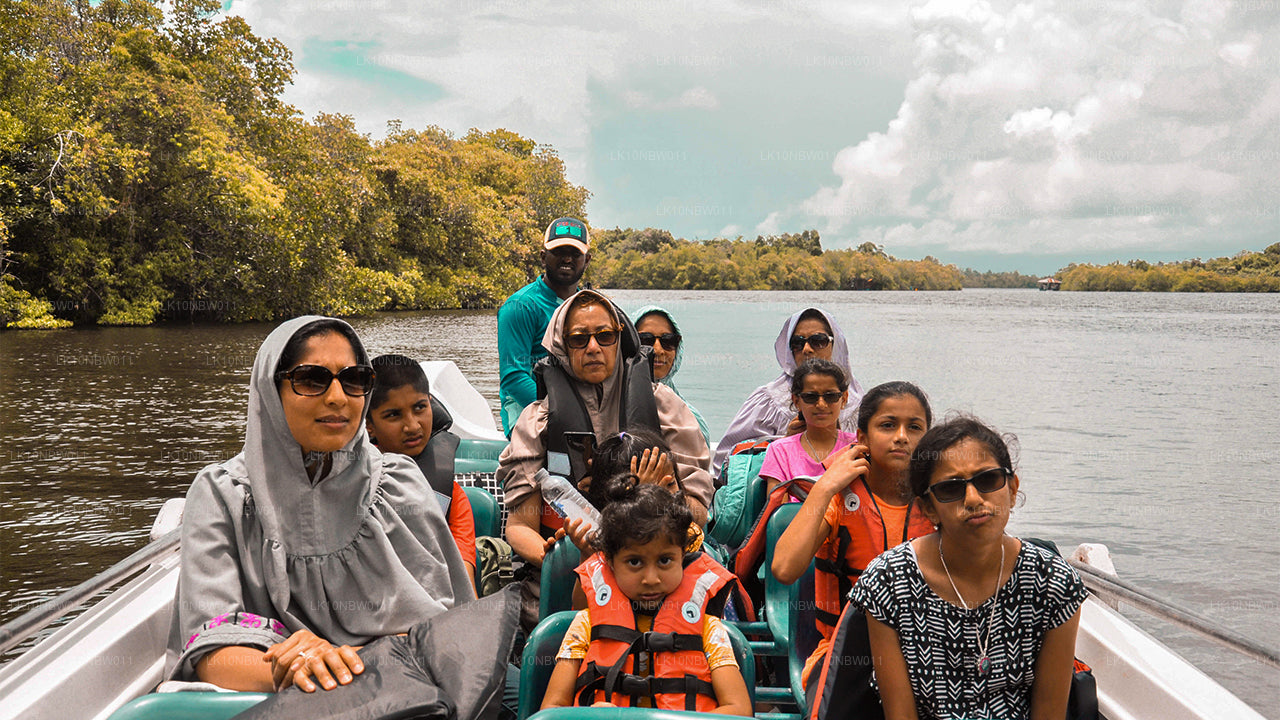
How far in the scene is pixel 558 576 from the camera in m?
2.28

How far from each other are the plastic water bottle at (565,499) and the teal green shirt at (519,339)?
948mm

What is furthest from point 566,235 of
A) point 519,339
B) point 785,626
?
point 785,626

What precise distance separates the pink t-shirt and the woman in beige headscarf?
214mm

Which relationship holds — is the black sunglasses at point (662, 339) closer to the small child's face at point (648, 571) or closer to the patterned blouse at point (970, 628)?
the small child's face at point (648, 571)

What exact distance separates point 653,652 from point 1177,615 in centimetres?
118

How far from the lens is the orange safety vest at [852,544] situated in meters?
2.12

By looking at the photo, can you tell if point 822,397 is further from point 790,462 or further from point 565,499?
point 565,499

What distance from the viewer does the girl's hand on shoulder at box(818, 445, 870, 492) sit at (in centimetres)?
204

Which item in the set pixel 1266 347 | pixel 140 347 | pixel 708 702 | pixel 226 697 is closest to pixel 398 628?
pixel 226 697

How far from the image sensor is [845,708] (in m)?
1.67

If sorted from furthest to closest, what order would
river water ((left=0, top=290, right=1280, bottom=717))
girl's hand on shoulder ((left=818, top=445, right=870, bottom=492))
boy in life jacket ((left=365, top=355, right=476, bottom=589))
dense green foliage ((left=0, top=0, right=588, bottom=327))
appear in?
dense green foliage ((left=0, top=0, right=588, bottom=327)) → river water ((left=0, top=290, right=1280, bottom=717)) → boy in life jacket ((left=365, top=355, right=476, bottom=589)) → girl's hand on shoulder ((left=818, top=445, right=870, bottom=492))

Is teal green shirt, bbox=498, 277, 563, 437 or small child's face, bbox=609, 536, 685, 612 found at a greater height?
teal green shirt, bbox=498, 277, 563, 437

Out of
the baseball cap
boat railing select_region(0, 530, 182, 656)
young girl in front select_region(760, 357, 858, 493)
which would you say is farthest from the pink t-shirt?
boat railing select_region(0, 530, 182, 656)

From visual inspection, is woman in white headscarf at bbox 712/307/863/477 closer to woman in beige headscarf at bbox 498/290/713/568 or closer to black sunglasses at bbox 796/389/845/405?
black sunglasses at bbox 796/389/845/405
